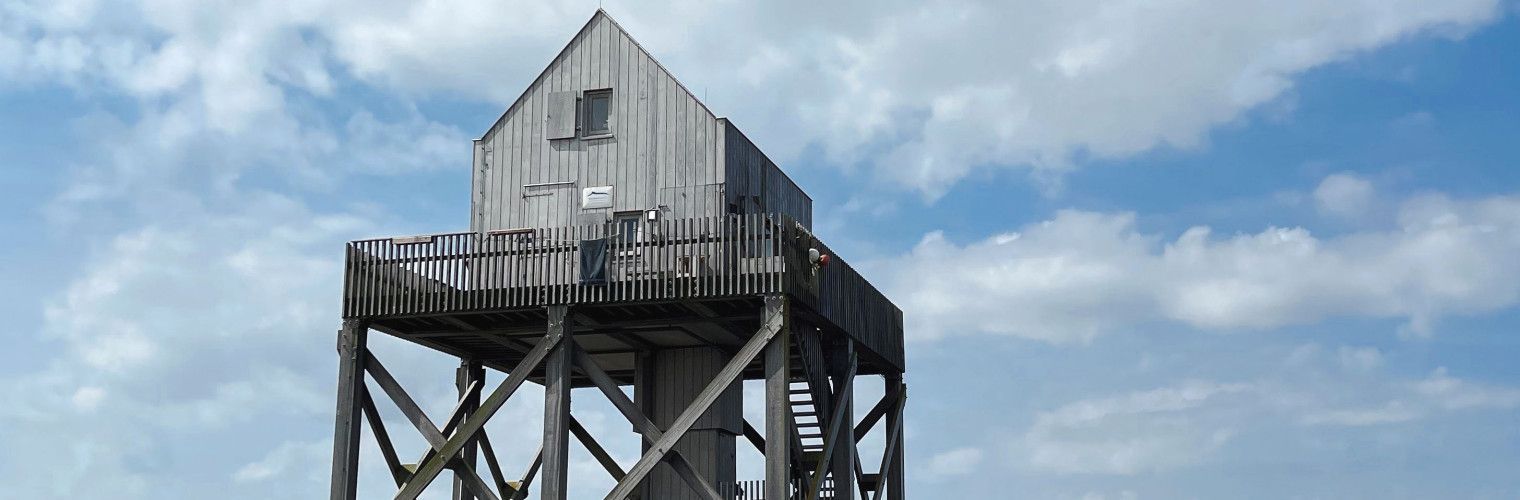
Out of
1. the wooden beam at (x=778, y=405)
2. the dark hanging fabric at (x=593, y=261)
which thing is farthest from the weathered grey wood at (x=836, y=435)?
the dark hanging fabric at (x=593, y=261)

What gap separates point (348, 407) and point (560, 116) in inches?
308

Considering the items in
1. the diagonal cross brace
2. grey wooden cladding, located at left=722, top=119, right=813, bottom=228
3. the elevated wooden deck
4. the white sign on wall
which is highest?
grey wooden cladding, located at left=722, top=119, right=813, bottom=228

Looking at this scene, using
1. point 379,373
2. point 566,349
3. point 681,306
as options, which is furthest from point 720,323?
point 379,373

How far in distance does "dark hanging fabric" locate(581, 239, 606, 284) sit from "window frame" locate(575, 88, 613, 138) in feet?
12.9

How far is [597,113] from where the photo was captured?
115 ft

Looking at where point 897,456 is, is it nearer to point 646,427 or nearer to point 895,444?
point 895,444

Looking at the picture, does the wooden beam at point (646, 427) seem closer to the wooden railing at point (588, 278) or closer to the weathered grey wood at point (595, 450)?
the wooden railing at point (588, 278)

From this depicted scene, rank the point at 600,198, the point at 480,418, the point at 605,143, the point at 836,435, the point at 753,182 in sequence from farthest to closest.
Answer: the point at 753,182
the point at 836,435
the point at 605,143
the point at 600,198
the point at 480,418

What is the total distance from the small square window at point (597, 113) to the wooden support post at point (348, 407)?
644 cm

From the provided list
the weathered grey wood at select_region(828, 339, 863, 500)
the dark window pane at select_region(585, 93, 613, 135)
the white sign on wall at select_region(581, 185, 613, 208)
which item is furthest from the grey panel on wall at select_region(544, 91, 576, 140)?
the weathered grey wood at select_region(828, 339, 863, 500)

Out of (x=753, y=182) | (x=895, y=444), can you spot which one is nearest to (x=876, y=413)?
(x=895, y=444)

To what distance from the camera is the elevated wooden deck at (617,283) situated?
30.8m

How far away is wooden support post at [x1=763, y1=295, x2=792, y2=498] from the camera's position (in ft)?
97.0

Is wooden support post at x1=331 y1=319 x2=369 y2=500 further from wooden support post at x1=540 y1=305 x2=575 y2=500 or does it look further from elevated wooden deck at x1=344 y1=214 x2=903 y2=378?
wooden support post at x1=540 y1=305 x2=575 y2=500
